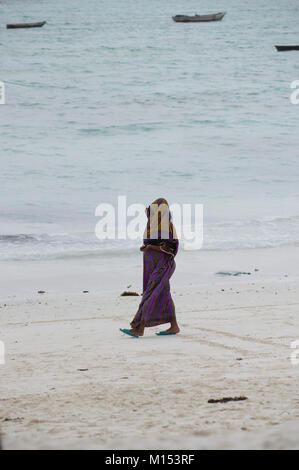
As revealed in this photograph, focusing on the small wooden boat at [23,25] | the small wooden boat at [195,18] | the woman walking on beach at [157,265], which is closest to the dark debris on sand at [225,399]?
the woman walking on beach at [157,265]

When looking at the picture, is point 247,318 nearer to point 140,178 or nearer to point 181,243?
point 181,243

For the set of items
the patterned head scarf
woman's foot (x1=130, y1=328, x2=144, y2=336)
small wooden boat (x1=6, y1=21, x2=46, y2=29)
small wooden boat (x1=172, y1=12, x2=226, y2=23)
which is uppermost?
small wooden boat (x1=172, y1=12, x2=226, y2=23)

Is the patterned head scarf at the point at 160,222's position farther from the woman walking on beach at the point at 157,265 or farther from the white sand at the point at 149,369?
the white sand at the point at 149,369

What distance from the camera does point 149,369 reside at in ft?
22.2

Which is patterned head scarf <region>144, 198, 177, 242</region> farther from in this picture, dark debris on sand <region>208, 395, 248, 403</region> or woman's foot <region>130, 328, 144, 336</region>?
dark debris on sand <region>208, 395, 248, 403</region>

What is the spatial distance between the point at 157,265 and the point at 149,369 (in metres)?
1.72

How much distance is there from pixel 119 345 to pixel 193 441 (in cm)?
344

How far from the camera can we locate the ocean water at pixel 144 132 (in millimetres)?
21078

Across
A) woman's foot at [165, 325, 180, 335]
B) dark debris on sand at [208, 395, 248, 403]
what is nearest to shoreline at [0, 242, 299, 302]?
woman's foot at [165, 325, 180, 335]

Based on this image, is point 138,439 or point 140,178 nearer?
point 138,439

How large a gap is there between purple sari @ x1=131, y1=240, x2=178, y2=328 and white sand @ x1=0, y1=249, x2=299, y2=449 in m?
0.24

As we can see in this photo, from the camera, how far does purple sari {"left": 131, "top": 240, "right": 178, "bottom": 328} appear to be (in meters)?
8.27

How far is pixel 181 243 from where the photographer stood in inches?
668
